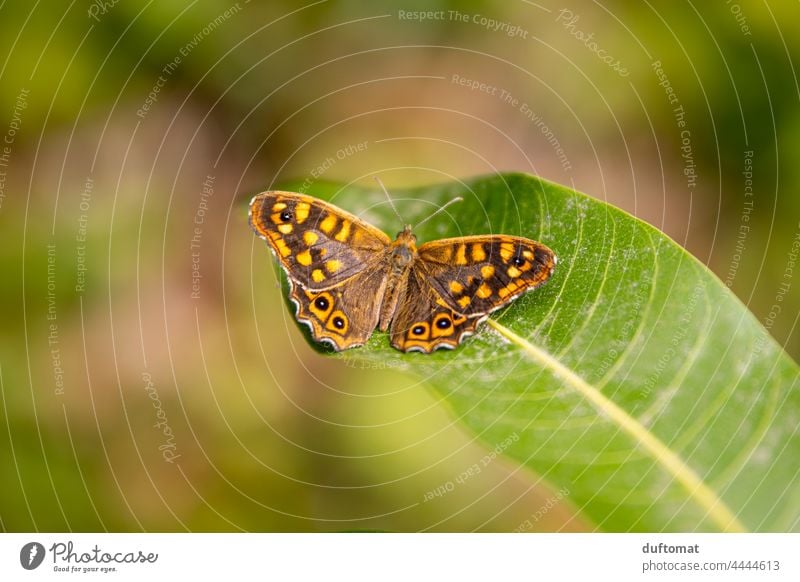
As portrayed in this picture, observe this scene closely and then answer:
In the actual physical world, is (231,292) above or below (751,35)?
below

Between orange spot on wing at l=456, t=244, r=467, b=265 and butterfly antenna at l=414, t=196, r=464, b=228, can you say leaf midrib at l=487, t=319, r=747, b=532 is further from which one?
butterfly antenna at l=414, t=196, r=464, b=228

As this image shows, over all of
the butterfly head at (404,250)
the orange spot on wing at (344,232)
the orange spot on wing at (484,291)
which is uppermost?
the orange spot on wing at (344,232)

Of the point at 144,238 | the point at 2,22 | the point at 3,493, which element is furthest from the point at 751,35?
the point at 3,493

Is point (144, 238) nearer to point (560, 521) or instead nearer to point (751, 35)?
point (560, 521)

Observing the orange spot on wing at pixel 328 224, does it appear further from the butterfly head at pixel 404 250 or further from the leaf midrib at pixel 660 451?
the leaf midrib at pixel 660 451
